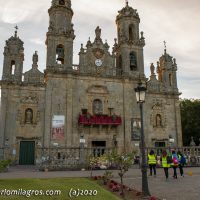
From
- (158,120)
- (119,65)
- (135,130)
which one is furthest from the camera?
(119,65)

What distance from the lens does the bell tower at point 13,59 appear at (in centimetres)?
3188

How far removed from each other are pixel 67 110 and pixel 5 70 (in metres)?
9.18

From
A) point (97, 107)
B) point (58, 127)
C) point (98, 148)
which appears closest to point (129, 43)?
point (97, 107)

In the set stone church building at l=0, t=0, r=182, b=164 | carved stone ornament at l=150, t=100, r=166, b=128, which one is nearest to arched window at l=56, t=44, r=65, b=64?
stone church building at l=0, t=0, r=182, b=164

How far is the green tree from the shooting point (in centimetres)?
4893

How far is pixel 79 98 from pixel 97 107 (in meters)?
2.64

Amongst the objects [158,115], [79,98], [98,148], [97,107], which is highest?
[79,98]

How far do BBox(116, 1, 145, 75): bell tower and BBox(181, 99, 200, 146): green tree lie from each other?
18.6 metres

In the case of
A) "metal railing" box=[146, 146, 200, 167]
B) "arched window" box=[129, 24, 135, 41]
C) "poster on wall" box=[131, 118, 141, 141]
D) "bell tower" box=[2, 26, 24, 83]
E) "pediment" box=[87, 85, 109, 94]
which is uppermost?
"arched window" box=[129, 24, 135, 41]

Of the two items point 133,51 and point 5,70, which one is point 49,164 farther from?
point 133,51

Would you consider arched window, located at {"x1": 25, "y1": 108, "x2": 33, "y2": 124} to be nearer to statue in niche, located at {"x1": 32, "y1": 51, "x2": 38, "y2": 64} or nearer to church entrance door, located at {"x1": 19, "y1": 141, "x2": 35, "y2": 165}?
church entrance door, located at {"x1": 19, "y1": 141, "x2": 35, "y2": 165}

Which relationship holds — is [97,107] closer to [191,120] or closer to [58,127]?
[58,127]

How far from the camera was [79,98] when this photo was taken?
3269 cm

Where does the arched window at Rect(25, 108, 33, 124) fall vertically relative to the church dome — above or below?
below
